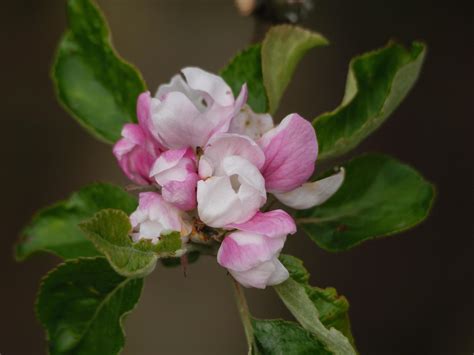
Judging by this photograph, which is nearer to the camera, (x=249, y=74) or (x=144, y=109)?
(x=144, y=109)

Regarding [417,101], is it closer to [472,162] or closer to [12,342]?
[472,162]

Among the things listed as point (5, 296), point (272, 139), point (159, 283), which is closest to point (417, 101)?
point (159, 283)

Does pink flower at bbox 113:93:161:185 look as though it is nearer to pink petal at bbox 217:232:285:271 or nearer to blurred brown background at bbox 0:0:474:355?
pink petal at bbox 217:232:285:271

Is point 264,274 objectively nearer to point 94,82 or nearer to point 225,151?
point 225,151

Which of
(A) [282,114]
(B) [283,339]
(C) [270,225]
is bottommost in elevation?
(A) [282,114]

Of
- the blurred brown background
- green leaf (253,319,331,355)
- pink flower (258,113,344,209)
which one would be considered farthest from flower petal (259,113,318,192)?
the blurred brown background

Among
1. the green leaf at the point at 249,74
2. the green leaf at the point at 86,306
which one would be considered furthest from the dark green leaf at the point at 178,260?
the green leaf at the point at 249,74

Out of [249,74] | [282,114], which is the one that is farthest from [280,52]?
[282,114]

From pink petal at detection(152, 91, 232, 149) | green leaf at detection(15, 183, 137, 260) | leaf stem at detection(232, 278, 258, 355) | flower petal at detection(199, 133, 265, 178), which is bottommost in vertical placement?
leaf stem at detection(232, 278, 258, 355)
